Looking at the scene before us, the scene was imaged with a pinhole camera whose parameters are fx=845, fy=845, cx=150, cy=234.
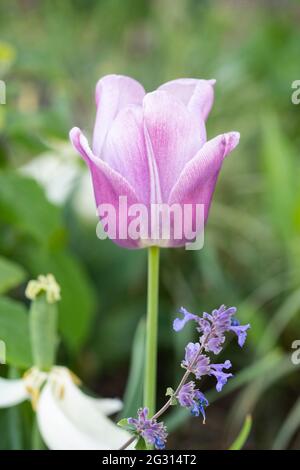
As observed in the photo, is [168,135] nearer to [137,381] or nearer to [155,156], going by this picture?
[155,156]

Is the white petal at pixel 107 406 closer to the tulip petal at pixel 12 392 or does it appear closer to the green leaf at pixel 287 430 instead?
the tulip petal at pixel 12 392

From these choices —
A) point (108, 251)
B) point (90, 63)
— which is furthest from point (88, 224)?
point (90, 63)

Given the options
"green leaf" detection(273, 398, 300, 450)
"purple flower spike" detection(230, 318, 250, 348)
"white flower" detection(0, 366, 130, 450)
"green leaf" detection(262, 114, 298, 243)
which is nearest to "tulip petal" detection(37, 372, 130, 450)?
"white flower" detection(0, 366, 130, 450)

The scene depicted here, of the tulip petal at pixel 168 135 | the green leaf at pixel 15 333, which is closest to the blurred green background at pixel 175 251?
the green leaf at pixel 15 333

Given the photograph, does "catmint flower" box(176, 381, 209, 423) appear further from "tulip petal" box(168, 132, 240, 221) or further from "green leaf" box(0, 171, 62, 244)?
"green leaf" box(0, 171, 62, 244)

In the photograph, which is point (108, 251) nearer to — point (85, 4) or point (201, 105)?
point (201, 105)
